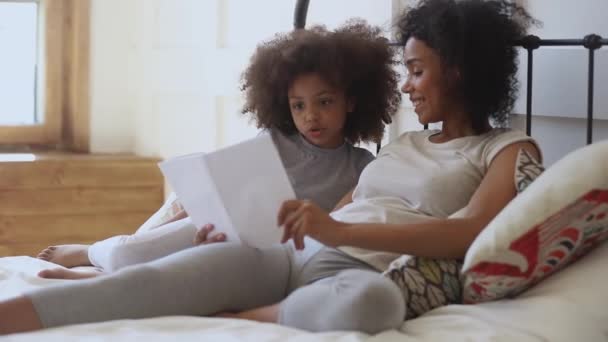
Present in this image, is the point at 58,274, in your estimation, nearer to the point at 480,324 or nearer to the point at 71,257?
the point at 71,257

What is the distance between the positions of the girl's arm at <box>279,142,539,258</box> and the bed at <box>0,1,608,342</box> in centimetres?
11

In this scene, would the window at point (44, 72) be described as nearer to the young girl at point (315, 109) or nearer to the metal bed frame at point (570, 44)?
the young girl at point (315, 109)

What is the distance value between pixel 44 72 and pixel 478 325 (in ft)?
9.13

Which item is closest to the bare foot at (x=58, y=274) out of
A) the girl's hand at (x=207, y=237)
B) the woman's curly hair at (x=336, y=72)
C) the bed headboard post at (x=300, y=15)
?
the girl's hand at (x=207, y=237)

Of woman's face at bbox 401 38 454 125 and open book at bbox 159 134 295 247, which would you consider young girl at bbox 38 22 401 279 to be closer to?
woman's face at bbox 401 38 454 125

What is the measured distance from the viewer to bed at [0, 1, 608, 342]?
1.32 m

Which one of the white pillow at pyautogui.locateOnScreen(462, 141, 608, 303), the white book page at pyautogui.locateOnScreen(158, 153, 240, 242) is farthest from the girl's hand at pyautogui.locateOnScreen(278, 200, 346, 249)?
the white pillow at pyautogui.locateOnScreen(462, 141, 608, 303)

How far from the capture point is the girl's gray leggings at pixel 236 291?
1347 mm

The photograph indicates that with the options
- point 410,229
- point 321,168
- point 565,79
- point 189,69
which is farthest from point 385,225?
point 189,69

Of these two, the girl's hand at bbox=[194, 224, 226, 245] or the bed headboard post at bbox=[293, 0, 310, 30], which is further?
the bed headboard post at bbox=[293, 0, 310, 30]

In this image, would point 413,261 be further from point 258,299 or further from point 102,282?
point 102,282

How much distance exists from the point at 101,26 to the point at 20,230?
0.88 m

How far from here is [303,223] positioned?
4.95ft

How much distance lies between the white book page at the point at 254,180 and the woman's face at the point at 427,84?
0.38 meters
